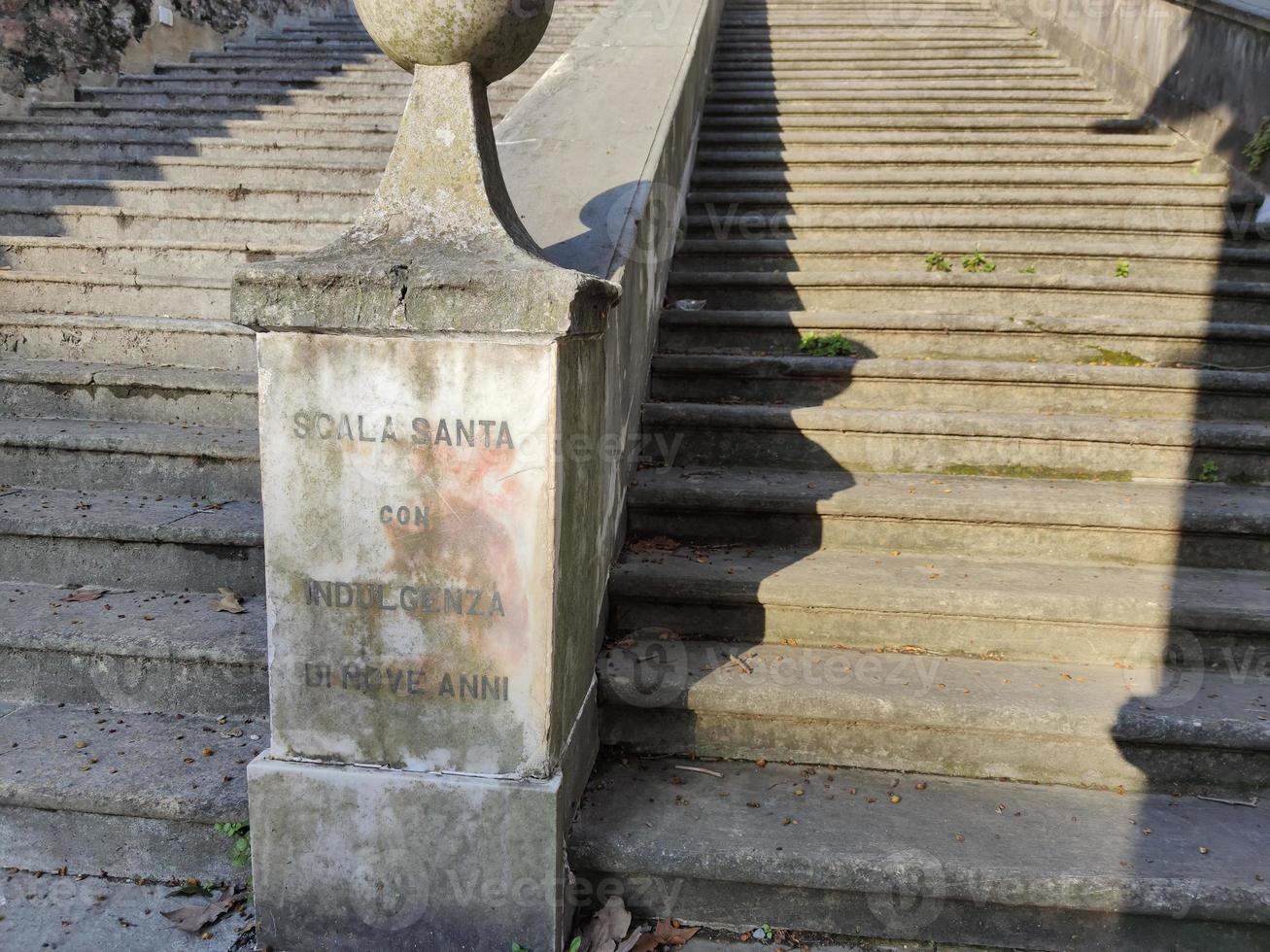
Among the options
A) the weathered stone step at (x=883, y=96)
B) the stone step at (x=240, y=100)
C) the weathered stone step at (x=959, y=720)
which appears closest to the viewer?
the weathered stone step at (x=959, y=720)

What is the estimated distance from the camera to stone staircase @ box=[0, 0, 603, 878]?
2.44 meters

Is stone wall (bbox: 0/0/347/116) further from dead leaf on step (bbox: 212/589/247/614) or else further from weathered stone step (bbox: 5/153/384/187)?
dead leaf on step (bbox: 212/589/247/614)

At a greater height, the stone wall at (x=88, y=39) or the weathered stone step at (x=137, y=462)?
the stone wall at (x=88, y=39)

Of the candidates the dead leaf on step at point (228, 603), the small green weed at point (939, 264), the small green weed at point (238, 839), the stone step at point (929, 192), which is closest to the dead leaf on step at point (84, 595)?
the dead leaf on step at point (228, 603)

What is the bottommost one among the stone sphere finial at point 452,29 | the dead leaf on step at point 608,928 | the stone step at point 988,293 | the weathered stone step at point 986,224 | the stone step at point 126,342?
the dead leaf on step at point 608,928

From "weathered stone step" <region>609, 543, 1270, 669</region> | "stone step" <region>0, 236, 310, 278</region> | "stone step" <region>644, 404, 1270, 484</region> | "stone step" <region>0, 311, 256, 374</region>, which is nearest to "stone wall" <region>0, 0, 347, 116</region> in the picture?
"stone step" <region>0, 236, 310, 278</region>

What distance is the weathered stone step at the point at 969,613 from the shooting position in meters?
2.88

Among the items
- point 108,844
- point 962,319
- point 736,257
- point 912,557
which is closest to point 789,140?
point 736,257

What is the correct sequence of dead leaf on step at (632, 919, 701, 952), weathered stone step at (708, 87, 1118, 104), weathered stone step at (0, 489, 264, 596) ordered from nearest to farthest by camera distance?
dead leaf on step at (632, 919, 701, 952)
weathered stone step at (0, 489, 264, 596)
weathered stone step at (708, 87, 1118, 104)

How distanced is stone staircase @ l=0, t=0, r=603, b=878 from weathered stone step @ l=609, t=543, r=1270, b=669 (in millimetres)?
1196

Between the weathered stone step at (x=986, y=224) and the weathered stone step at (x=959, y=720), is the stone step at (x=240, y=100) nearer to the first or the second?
the weathered stone step at (x=986, y=224)

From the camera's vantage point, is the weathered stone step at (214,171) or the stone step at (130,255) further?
the weathered stone step at (214,171)

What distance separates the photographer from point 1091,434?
3576 millimetres

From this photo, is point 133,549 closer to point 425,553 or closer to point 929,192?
point 425,553
